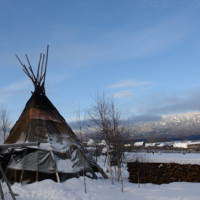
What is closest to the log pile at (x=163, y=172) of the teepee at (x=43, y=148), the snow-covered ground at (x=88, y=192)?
the snow-covered ground at (x=88, y=192)

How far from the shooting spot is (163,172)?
14078mm

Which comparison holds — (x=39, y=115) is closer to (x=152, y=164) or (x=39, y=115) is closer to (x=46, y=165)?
(x=46, y=165)

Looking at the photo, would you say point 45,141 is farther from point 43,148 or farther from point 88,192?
point 88,192

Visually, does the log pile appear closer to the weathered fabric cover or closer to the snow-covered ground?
the snow-covered ground

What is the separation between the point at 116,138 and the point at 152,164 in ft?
9.64

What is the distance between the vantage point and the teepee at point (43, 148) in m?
12.8

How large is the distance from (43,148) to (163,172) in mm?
7128

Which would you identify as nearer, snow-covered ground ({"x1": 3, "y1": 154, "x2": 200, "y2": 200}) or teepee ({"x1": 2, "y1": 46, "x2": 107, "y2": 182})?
snow-covered ground ({"x1": 3, "y1": 154, "x2": 200, "y2": 200})

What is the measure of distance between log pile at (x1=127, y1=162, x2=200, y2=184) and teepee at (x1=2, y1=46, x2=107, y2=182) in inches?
98.6

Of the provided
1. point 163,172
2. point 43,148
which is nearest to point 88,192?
point 43,148

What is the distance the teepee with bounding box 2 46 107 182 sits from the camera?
41.9 feet

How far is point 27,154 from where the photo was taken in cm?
1305

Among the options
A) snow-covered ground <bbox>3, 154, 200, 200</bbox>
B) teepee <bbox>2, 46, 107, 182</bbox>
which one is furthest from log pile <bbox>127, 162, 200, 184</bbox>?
teepee <bbox>2, 46, 107, 182</bbox>

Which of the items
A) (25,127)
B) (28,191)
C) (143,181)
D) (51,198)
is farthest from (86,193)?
(25,127)
